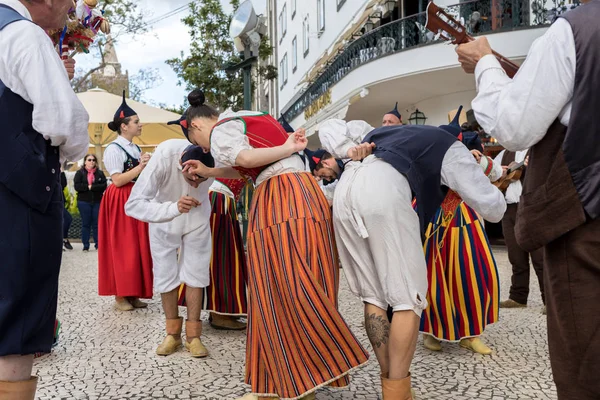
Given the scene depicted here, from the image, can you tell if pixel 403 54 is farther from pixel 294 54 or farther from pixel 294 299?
pixel 294 54

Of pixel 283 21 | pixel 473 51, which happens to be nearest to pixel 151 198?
pixel 473 51

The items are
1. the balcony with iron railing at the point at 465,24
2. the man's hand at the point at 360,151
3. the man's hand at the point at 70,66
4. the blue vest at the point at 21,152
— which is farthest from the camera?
the balcony with iron railing at the point at 465,24

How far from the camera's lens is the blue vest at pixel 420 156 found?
108 inches

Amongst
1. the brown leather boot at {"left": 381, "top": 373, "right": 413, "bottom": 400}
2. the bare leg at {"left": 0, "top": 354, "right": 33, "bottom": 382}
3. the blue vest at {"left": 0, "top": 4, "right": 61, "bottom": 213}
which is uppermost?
the blue vest at {"left": 0, "top": 4, "right": 61, "bottom": 213}

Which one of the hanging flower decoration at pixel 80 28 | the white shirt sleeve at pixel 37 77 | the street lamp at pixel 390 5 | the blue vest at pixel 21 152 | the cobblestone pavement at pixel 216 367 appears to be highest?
the street lamp at pixel 390 5

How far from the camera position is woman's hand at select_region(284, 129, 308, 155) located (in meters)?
2.90

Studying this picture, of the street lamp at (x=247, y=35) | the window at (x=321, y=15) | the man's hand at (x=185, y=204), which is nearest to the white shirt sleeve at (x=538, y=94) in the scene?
the man's hand at (x=185, y=204)

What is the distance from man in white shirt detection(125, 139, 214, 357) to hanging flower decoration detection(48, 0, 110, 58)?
826mm

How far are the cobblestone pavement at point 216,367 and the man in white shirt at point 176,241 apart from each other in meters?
0.22

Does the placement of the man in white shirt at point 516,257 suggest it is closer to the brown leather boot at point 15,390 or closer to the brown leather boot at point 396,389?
the brown leather boot at point 396,389

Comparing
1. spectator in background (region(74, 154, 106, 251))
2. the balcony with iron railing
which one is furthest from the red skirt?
the balcony with iron railing

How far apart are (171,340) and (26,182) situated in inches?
91.7

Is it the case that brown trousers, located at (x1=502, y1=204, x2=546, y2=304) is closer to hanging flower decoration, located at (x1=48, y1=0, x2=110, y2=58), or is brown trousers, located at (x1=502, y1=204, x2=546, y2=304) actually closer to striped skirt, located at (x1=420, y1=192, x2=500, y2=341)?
striped skirt, located at (x1=420, y1=192, x2=500, y2=341)

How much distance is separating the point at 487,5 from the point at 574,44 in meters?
11.5
